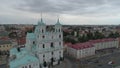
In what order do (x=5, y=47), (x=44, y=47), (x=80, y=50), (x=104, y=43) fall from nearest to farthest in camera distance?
(x=44, y=47), (x=80, y=50), (x=5, y=47), (x=104, y=43)

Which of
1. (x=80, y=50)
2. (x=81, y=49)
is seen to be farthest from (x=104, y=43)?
(x=80, y=50)

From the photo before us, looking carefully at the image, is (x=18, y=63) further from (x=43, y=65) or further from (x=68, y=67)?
(x=68, y=67)

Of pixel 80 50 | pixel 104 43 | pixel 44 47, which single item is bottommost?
pixel 80 50

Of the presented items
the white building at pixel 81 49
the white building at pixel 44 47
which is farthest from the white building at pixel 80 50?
the white building at pixel 44 47

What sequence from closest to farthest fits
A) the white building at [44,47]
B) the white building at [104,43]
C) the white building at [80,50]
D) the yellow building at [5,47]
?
the white building at [44,47], the white building at [80,50], the yellow building at [5,47], the white building at [104,43]

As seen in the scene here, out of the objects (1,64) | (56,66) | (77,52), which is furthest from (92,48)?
(1,64)

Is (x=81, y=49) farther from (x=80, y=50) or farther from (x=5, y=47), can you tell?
(x=5, y=47)

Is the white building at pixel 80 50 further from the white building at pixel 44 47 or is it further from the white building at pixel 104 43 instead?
the white building at pixel 44 47

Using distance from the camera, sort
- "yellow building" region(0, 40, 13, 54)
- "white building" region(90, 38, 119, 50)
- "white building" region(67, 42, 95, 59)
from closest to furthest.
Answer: "white building" region(67, 42, 95, 59)
"yellow building" region(0, 40, 13, 54)
"white building" region(90, 38, 119, 50)

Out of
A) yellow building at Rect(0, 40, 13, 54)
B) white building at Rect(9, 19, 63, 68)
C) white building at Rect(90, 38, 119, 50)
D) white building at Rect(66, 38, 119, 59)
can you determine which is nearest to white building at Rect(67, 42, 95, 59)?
white building at Rect(66, 38, 119, 59)

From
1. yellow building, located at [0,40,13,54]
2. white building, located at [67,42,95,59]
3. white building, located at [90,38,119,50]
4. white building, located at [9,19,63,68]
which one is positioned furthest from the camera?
white building, located at [90,38,119,50]

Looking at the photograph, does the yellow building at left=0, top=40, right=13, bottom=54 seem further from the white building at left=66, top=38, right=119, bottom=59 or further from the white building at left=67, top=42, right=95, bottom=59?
the white building at left=67, top=42, right=95, bottom=59

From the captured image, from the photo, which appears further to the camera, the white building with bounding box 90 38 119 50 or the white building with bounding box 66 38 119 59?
the white building with bounding box 90 38 119 50

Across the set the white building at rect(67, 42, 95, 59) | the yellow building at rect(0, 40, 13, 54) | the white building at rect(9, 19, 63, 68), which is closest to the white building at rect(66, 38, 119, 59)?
the white building at rect(67, 42, 95, 59)
